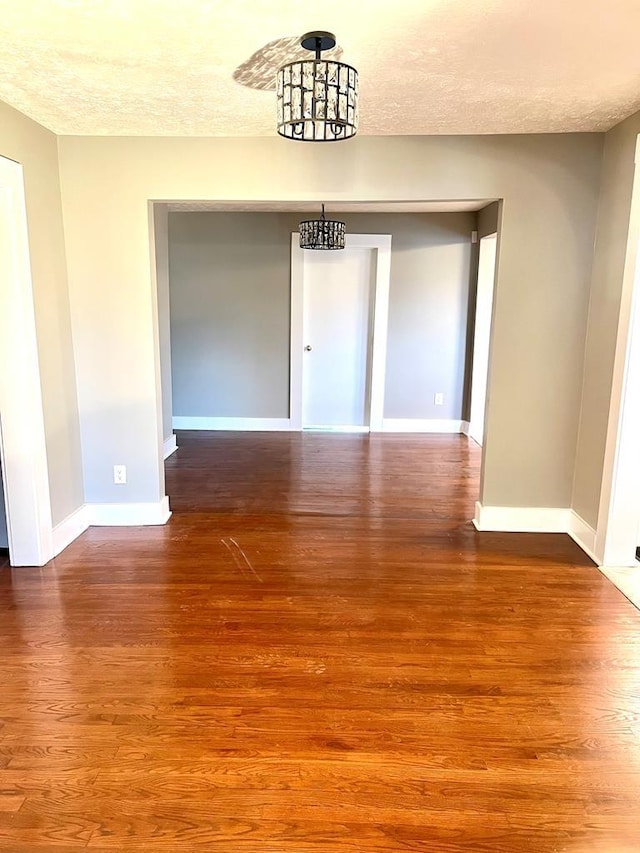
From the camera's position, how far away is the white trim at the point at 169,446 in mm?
5211

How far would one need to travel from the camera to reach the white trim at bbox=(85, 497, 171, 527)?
3680 mm

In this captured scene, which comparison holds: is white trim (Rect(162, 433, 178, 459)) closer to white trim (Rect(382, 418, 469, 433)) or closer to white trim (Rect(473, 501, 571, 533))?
white trim (Rect(382, 418, 469, 433))

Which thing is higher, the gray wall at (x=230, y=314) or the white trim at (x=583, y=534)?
the gray wall at (x=230, y=314)

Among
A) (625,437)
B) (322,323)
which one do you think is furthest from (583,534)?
(322,323)

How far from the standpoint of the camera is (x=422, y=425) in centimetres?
629

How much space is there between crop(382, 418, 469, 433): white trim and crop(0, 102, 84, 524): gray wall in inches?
140

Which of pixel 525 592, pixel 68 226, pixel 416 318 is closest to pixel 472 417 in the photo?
pixel 416 318

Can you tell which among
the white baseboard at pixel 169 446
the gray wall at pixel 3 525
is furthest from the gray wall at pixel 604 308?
the white baseboard at pixel 169 446

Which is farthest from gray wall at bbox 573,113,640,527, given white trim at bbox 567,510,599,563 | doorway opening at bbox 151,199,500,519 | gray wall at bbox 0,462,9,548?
gray wall at bbox 0,462,9,548

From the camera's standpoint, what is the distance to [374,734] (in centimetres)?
190

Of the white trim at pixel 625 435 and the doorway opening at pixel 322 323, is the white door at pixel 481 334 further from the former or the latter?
the white trim at pixel 625 435

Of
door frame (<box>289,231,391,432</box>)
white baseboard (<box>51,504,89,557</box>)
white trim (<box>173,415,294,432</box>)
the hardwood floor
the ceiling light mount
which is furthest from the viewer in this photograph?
white trim (<box>173,415,294,432</box>)

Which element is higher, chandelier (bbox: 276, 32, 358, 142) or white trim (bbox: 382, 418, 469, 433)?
chandelier (bbox: 276, 32, 358, 142)

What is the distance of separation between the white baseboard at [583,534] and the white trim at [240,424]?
338 cm
